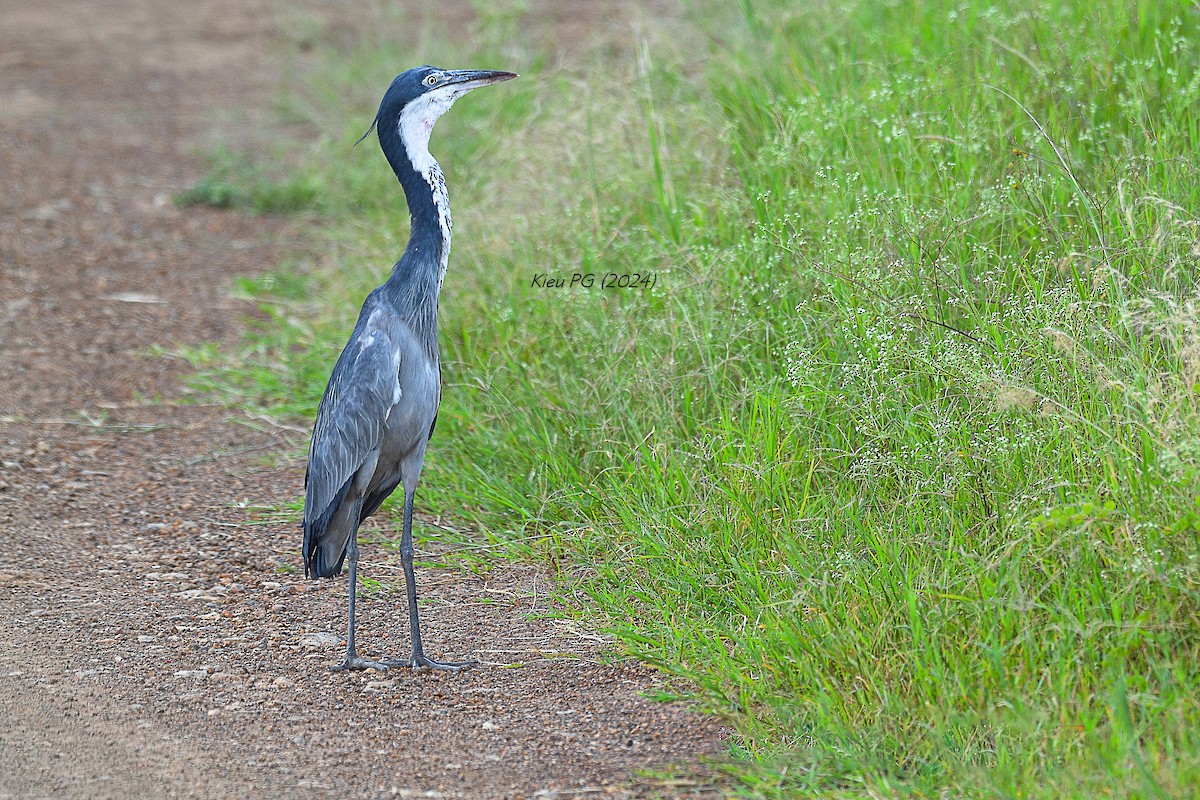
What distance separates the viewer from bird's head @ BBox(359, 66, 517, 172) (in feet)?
14.3

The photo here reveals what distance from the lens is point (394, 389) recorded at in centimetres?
410

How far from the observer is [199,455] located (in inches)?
220

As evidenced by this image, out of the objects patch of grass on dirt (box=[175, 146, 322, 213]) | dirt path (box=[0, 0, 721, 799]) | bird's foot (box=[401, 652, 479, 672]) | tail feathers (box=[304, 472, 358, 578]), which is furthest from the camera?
patch of grass on dirt (box=[175, 146, 322, 213])

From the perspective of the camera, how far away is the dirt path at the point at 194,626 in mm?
3338

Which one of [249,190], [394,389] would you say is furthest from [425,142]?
[249,190]

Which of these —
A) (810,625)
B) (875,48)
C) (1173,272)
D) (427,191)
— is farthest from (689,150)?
(810,625)

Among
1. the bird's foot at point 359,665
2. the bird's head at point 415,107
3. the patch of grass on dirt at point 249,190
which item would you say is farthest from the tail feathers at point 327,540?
the patch of grass on dirt at point 249,190

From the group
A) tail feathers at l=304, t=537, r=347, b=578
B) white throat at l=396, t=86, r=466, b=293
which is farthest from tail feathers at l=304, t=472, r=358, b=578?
white throat at l=396, t=86, r=466, b=293

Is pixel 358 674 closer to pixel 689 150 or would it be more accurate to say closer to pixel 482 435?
pixel 482 435

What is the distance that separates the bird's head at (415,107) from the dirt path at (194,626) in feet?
5.14

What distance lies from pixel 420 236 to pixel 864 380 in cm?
161

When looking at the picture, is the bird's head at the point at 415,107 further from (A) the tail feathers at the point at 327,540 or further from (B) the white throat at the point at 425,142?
(A) the tail feathers at the point at 327,540

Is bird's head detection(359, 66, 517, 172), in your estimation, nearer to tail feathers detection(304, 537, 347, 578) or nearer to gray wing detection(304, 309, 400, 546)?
gray wing detection(304, 309, 400, 546)

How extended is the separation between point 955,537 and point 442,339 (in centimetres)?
286
